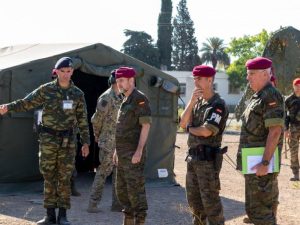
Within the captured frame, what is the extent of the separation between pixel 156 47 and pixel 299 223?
A: 191 feet

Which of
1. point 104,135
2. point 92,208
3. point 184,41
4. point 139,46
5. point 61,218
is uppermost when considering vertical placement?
point 184,41

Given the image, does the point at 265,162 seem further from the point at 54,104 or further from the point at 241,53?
the point at 241,53

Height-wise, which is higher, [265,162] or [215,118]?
[215,118]

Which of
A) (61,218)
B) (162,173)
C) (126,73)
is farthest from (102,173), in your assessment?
(162,173)

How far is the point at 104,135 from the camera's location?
24.3 feet

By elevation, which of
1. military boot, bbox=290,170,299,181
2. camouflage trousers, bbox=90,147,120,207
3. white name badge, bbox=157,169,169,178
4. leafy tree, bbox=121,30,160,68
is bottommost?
military boot, bbox=290,170,299,181

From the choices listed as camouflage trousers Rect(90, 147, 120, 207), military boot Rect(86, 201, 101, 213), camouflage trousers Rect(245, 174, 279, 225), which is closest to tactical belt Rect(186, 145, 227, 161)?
camouflage trousers Rect(245, 174, 279, 225)

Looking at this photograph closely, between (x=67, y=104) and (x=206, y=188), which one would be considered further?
(x=67, y=104)

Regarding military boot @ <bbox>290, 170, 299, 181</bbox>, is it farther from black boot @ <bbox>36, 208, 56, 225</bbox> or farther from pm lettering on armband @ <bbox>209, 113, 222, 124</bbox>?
pm lettering on armband @ <bbox>209, 113, 222, 124</bbox>

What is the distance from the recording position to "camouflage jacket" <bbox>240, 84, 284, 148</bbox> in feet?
15.8

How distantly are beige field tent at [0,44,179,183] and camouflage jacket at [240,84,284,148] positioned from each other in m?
4.38

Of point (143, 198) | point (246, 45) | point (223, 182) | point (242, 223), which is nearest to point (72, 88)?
point (143, 198)

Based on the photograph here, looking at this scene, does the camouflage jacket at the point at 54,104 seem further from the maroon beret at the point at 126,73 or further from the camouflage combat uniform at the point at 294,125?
the camouflage combat uniform at the point at 294,125

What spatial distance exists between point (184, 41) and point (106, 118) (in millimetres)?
67421
